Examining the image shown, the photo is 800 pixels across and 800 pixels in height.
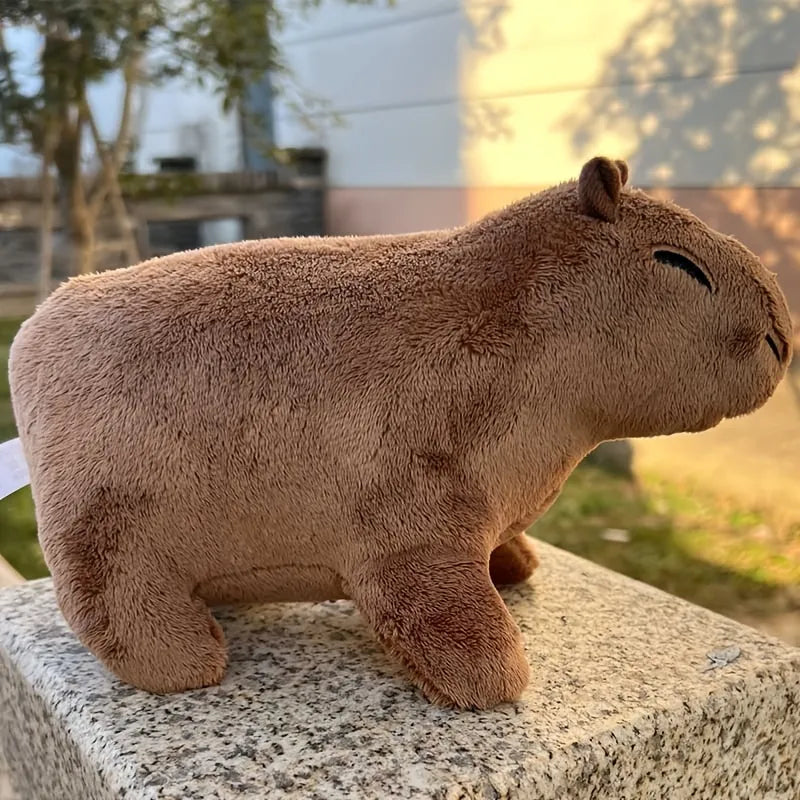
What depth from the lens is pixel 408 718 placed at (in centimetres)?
60

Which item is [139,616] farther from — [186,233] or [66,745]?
[186,233]

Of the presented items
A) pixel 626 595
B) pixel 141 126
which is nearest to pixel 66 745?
pixel 626 595

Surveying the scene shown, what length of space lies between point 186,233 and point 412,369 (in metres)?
0.95

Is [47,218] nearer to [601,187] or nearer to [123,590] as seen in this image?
[123,590]

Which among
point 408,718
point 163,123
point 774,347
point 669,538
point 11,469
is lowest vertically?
point 669,538

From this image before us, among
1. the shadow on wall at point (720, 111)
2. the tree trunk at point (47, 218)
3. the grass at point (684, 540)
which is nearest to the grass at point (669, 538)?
the grass at point (684, 540)

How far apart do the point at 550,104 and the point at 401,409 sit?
766 mm

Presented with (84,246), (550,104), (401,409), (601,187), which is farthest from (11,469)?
(550,104)

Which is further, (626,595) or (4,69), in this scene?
(4,69)

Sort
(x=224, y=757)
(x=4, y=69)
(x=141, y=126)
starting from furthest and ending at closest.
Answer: (x=141, y=126) → (x=4, y=69) → (x=224, y=757)

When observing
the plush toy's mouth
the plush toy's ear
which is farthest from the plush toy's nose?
the plush toy's ear

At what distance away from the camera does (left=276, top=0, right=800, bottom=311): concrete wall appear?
1008 mm

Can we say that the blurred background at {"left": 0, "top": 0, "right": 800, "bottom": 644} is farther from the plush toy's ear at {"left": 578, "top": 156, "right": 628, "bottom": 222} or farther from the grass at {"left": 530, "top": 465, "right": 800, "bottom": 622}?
the plush toy's ear at {"left": 578, "top": 156, "right": 628, "bottom": 222}

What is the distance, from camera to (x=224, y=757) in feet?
1.86
